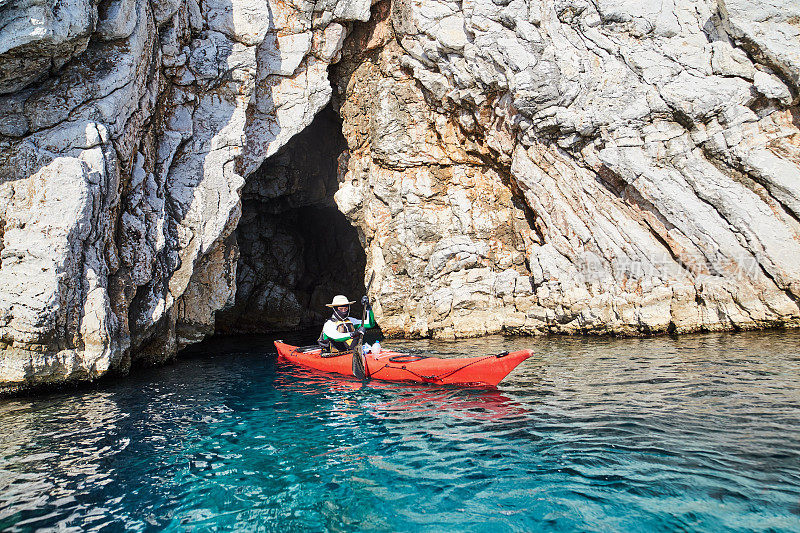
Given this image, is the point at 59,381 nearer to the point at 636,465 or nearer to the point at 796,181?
the point at 636,465

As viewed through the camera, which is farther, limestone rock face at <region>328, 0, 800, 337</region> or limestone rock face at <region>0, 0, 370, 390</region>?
limestone rock face at <region>328, 0, 800, 337</region>

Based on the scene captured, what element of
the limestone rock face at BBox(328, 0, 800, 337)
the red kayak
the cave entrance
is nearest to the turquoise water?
the red kayak

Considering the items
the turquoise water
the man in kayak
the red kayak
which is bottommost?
the turquoise water

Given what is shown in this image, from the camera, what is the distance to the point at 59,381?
925 centimetres

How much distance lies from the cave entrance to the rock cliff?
11.2ft

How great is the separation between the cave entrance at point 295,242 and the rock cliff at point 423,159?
3420mm

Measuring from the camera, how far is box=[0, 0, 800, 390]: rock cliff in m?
9.12

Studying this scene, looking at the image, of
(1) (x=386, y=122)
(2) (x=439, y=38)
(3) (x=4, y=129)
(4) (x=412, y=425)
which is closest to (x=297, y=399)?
(4) (x=412, y=425)

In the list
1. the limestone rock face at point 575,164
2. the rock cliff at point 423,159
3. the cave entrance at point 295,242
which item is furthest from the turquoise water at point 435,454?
the cave entrance at point 295,242

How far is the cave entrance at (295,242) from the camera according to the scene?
2000cm

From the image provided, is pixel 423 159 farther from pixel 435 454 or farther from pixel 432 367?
pixel 435 454

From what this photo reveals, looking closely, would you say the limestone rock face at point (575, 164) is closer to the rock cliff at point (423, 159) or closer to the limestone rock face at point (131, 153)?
the rock cliff at point (423, 159)

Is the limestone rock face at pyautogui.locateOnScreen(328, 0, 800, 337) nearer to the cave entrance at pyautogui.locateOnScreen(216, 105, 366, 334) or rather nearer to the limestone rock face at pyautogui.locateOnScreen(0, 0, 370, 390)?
the limestone rock face at pyautogui.locateOnScreen(0, 0, 370, 390)

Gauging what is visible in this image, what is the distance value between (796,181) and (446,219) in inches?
359
